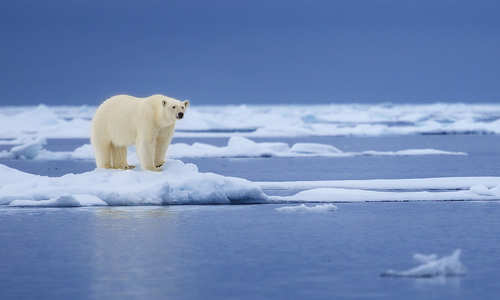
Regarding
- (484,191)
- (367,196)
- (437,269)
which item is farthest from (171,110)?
(437,269)

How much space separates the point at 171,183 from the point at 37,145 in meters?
9.66

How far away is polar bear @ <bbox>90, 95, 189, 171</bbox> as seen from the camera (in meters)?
10.2

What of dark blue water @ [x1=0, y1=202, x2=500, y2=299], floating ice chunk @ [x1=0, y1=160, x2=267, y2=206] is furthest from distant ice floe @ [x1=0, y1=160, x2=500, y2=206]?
dark blue water @ [x1=0, y1=202, x2=500, y2=299]

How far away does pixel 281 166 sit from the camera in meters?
16.6

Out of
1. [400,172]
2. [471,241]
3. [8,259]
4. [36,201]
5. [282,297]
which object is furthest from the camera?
[400,172]

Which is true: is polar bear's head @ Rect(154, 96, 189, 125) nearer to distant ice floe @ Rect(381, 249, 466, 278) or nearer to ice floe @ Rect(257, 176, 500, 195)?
ice floe @ Rect(257, 176, 500, 195)

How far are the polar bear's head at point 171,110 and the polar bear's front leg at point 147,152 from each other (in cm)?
29

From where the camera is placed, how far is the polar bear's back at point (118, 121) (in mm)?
10555

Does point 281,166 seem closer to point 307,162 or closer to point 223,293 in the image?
point 307,162

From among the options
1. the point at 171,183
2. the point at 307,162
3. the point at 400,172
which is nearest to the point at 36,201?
the point at 171,183

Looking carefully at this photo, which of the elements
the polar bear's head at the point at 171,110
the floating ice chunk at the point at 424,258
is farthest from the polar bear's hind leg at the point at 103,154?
the floating ice chunk at the point at 424,258

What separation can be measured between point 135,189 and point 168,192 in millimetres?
389

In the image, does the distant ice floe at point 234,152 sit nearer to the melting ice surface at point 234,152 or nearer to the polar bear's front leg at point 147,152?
the melting ice surface at point 234,152

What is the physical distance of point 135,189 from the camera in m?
9.84
